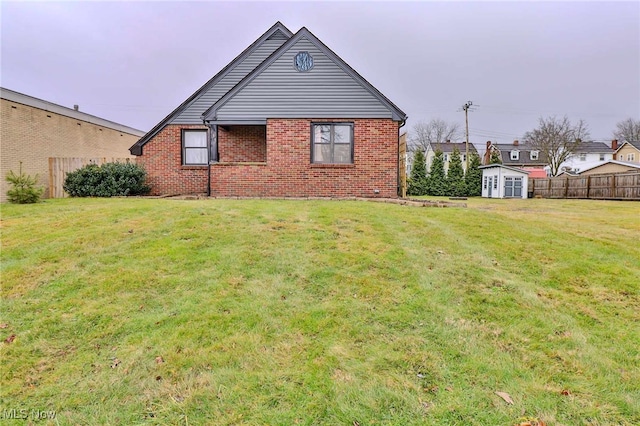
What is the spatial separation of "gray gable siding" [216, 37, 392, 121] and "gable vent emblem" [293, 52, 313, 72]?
12cm

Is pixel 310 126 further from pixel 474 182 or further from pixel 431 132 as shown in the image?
pixel 431 132

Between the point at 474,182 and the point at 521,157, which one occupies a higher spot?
the point at 521,157

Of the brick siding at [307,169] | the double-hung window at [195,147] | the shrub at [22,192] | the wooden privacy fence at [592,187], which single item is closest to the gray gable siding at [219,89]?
the double-hung window at [195,147]

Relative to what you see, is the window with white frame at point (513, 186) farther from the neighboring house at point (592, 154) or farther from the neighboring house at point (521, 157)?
the neighboring house at point (592, 154)

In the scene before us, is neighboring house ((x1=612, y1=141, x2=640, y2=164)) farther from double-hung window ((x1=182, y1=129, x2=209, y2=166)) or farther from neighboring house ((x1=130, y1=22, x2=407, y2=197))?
double-hung window ((x1=182, y1=129, x2=209, y2=166))

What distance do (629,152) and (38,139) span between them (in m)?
67.4

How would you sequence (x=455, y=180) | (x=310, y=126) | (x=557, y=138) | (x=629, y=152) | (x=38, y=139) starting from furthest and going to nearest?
(x=629, y=152), (x=557, y=138), (x=455, y=180), (x=38, y=139), (x=310, y=126)

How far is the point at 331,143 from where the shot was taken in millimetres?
12578

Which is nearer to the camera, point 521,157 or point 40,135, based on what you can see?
point 40,135

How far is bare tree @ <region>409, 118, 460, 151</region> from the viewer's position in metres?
63.3

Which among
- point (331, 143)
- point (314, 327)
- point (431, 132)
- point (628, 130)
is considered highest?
point (431, 132)

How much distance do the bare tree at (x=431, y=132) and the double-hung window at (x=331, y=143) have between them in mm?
53487

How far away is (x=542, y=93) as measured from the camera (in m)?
45.8

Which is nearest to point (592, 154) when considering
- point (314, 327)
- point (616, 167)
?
point (616, 167)
